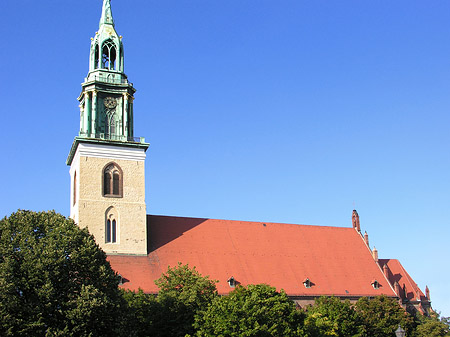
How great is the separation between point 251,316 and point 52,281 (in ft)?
35.9

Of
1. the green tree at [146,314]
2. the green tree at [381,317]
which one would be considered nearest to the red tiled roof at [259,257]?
the green tree at [381,317]

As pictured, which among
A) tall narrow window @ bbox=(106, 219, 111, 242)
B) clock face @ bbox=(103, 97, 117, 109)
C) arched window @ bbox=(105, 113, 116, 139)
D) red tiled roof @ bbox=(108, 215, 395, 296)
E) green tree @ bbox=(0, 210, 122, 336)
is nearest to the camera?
green tree @ bbox=(0, 210, 122, 336)

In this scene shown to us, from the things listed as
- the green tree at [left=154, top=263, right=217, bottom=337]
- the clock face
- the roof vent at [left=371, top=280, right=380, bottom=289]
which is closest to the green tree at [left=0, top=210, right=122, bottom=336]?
the green tree at [left=154, top=263, right=217, bottom=337]

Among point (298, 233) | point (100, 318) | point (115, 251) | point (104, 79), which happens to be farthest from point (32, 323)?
point (298, 233)

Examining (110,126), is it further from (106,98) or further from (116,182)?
(116,182)

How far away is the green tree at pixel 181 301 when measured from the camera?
36.7 m

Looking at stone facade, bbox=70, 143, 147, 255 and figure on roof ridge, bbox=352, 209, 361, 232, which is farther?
figure on roof ridge, bbox=352, 209, 361, 232

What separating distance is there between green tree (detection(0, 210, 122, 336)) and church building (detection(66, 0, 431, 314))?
479 inches

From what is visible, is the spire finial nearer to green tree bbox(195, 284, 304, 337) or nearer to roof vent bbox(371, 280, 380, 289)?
green tree bbox(195, 284, 304, 337)

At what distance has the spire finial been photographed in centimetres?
5034

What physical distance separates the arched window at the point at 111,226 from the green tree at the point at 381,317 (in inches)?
732

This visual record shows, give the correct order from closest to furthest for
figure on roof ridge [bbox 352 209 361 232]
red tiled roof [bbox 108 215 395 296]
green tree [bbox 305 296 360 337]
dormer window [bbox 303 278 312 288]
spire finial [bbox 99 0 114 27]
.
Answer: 1. green tree [bbox 305 296 360 337]
2. red tiled roof [bbox 108 215 395 296]
3. dormer window [bbox 303 278 312 288]
4. spire finial [bbox 99 0 114 27]
5. figure on roof ridge [bbox 352 209 361 232]

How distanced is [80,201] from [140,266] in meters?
6.33

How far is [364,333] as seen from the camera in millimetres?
44562
